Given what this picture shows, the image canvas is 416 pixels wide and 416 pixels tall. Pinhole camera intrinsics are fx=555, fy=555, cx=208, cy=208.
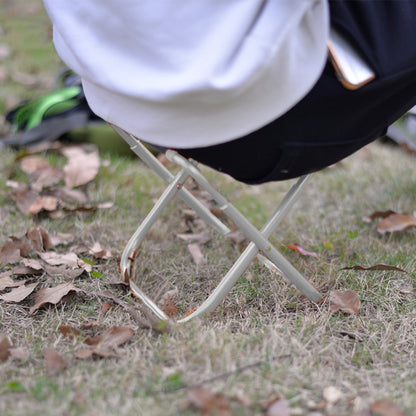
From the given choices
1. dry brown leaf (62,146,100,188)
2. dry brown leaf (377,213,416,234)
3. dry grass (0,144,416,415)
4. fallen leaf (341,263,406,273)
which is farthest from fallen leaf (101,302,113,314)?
dry brown leaf (377,213,416,234)

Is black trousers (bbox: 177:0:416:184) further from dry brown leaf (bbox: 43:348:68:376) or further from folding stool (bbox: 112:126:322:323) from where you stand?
dry brown leaf (bbox: 43:348:68:376)

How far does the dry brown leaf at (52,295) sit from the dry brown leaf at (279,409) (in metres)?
0.72

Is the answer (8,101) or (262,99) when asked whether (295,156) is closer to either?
(262,99)

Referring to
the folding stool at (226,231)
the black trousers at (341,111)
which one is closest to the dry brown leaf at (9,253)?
the folding stool at (226,231)

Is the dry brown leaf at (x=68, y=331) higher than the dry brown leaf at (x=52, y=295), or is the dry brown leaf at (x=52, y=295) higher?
the dry brown leaf at (x=68, y=331)

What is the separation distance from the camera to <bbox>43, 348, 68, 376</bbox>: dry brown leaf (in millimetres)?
1309

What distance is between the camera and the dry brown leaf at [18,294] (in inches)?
63.8

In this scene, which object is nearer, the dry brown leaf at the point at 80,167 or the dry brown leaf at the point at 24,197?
the dry brown leaf at the point at 24,197

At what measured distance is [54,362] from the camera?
1323 mm

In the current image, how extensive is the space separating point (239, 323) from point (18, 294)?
26.1 inches

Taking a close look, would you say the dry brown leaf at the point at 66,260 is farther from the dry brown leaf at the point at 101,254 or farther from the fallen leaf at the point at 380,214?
the fallen leaf at the point at 380,214

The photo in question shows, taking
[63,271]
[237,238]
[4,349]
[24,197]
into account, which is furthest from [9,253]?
[237,238]

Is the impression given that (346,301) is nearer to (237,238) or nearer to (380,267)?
(380,267)

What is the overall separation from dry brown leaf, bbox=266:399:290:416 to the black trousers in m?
0.51
